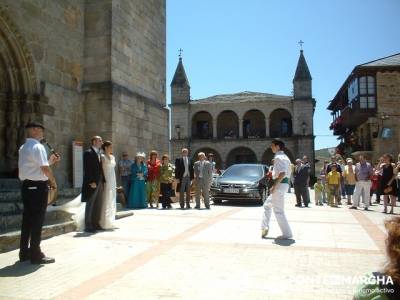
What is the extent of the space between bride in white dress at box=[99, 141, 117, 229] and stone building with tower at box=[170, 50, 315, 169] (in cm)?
3760

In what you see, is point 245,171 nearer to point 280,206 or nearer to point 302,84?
A: point 280,206

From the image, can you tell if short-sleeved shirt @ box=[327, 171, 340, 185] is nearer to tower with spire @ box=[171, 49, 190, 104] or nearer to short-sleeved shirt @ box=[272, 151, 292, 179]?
short-sleeved shirt @ box=[272, 151, 292, 179]

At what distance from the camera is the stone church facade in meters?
8.87

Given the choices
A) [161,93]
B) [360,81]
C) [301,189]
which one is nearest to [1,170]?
[161,93]

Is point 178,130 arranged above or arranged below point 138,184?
above

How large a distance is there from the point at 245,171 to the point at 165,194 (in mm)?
4275

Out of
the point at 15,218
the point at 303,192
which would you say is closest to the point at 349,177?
the point at 303,192

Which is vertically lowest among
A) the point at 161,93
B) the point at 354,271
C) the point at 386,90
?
the point at 354,271

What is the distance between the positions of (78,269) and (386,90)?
2961cm

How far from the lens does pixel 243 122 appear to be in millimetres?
49031

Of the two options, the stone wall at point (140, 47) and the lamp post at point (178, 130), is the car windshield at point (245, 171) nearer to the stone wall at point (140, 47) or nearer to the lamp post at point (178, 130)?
the stone wall at point (140, 47)

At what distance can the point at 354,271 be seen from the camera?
4602mm

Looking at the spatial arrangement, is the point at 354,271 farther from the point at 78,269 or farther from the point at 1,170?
the point at 1,170

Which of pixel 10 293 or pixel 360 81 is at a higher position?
pixel 360 81
